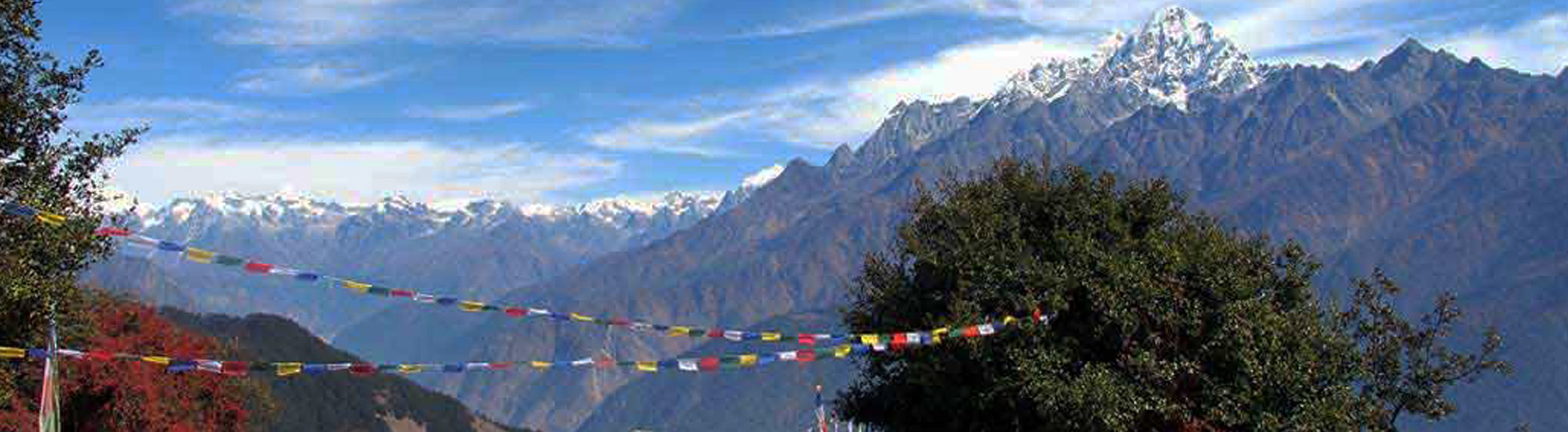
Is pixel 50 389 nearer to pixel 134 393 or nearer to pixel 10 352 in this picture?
pixel 10 352

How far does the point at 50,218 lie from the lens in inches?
990

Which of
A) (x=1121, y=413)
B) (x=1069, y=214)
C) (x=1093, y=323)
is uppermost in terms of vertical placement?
(x=1069, y=214)

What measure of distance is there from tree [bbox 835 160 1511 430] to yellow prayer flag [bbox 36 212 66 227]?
20.4 meters

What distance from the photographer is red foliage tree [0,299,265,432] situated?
5572 cm

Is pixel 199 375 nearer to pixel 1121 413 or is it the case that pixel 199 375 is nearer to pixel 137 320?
pixel 137 320

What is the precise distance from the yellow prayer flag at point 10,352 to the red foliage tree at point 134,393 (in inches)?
800

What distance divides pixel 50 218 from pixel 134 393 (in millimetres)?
36879

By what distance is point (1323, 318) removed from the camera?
39.7m

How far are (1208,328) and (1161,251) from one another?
2.44 metres

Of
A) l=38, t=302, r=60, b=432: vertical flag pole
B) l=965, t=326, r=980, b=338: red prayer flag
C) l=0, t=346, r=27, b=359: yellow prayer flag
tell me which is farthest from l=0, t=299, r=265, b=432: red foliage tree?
l=965, t=326, r=980, b=338: red prayer flag

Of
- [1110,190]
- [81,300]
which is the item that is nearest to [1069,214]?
[1110,190]

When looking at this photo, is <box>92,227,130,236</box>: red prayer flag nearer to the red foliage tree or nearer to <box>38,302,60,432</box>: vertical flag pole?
<box>38,302,60,432</box>: vertical flag pole

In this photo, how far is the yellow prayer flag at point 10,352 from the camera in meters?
28.2

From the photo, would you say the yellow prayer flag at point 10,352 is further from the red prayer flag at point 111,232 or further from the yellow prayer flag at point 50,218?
the red prayer flag at point 111,232
